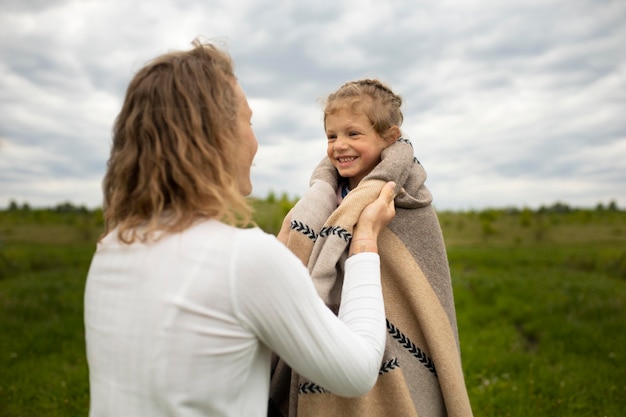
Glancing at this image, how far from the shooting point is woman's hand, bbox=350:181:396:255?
193 cm

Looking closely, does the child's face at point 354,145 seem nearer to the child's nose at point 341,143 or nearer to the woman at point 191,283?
the child's nose at point 341,143

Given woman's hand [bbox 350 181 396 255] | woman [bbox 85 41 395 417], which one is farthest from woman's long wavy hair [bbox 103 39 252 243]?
woman's hand [bbox 350 181 396 255]

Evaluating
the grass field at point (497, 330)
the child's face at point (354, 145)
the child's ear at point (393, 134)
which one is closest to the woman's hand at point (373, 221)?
the child's face at point (354, 145)

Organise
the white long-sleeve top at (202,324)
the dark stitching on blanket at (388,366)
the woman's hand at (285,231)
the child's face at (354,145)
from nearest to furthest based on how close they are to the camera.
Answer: the white long-sleeve top at (202,324), the dark stitching on blanket at (388,366), the woman's hand at (285,231), the child's face at (354,145)

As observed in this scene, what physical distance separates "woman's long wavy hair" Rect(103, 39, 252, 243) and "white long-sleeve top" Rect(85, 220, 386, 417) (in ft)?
0.22

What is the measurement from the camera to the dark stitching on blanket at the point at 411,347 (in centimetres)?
229

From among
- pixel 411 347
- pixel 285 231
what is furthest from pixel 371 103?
pixel 411 347

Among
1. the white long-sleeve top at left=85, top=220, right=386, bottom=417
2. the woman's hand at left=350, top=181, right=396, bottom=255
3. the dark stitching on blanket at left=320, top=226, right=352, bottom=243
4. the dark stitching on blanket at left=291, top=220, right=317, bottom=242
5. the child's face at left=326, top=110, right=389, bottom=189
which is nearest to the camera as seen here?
the white long-sleeve top at left=85, top=220, right=386, bottom=417

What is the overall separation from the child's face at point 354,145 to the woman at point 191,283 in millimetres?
1172

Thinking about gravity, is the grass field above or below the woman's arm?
below

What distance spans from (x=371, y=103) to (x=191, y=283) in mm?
1682

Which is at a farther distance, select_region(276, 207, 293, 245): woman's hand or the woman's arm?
select_region(276, 207, 293, 245): woman's hand

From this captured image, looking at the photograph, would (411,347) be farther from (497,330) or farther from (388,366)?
(497,330)

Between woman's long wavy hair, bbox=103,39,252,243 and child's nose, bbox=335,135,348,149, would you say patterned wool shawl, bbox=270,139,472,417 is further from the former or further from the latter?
woman's long wavy hair, bbox=103,39,252,243
